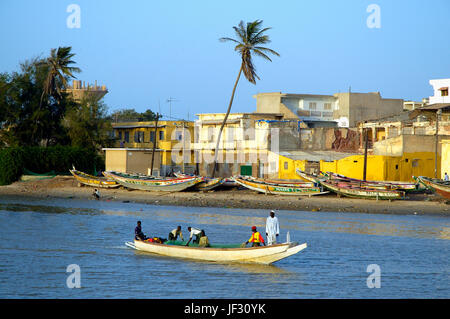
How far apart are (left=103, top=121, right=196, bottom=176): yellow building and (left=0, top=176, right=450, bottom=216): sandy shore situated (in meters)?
4.47

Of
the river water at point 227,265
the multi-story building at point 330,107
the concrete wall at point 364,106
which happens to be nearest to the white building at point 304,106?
the multi-story building at point 330,107

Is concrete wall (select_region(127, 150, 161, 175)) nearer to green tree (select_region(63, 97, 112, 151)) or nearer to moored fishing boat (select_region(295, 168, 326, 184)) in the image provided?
green tree (select_region(63, 97, 112, 151))

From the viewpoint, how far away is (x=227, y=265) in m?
22.3

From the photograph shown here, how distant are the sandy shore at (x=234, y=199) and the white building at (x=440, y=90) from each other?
80.0ft

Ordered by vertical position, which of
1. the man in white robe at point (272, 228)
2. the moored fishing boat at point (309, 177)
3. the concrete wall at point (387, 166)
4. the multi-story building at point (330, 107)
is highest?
the multi-story building at point (330, 107)

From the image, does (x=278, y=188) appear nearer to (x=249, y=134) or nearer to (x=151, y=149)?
(x=249, y=134)

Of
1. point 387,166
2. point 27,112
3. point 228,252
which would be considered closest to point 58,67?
point 27,112

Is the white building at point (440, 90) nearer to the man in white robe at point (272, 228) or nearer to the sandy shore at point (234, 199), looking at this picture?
the sandy shore at point (234, 199)

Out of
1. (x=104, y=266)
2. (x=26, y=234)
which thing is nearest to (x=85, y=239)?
(x=26, y=234)

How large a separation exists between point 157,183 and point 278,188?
9.72 meters

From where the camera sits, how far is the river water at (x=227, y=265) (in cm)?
1961

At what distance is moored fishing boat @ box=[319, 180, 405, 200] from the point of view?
1623 inches
